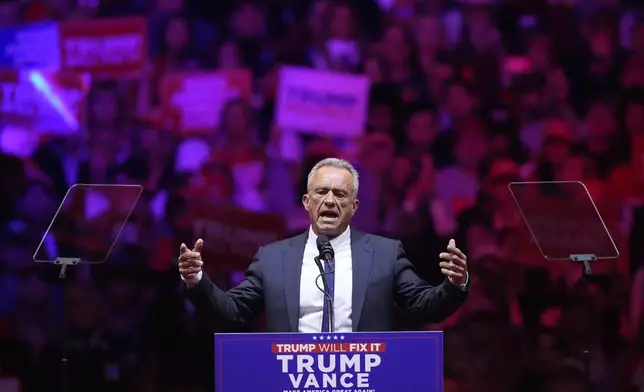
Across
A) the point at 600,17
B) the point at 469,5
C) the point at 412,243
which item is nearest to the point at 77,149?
the point at 412,243

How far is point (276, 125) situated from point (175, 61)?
2.54 feet

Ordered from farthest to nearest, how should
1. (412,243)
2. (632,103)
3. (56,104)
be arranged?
(56,104), (632,103), (412,243)

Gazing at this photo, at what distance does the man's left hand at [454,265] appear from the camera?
247 centimetres

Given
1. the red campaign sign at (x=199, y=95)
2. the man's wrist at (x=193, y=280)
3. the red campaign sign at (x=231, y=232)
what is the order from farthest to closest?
the red campaign sign at (x=199, y=95), the red campaign sign at (x=231, y=232), the man's wrist at (x=193, y=280)

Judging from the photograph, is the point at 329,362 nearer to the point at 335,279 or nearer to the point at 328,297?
the point at 328,297

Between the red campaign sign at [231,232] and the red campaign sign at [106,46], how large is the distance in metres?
1.10

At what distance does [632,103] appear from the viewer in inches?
Answer: 192

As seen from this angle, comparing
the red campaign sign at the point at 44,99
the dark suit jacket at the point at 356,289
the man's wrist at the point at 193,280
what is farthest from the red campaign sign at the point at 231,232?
the man's wrist at the point at 193,280

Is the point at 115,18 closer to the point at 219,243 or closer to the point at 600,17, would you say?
the point at 219,243

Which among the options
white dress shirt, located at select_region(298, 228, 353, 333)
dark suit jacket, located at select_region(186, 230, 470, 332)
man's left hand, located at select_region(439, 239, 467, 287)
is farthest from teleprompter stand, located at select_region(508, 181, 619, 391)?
man's left hand, located at select_region(439, 239, 467, 287)

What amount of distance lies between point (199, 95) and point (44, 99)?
96 cm

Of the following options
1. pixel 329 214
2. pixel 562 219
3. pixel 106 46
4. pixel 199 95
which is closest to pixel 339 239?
pixel 329 214

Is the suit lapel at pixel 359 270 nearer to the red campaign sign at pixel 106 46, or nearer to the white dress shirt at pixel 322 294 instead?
the white dress shirt at pixel 322 294

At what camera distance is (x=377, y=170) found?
4816 millimetres
